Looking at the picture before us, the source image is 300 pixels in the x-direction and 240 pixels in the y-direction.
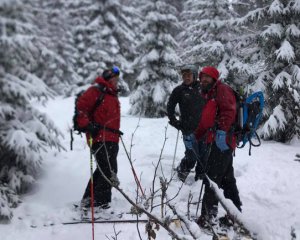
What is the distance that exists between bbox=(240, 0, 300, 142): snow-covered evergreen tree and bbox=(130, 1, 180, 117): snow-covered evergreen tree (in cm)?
571

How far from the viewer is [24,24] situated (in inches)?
244

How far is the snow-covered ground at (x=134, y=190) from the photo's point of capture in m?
5.54

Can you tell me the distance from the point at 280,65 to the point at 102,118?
6.85 meters

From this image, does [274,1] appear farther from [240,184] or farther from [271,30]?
[240,184]

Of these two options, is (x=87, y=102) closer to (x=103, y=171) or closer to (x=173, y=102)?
(x=103, y=171)

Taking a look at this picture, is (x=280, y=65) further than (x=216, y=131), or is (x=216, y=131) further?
(x=280, y=65)

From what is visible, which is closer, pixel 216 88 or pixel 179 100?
pixel 216 88

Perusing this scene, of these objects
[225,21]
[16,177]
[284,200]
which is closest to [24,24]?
[16,177]

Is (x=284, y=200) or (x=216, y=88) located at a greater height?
(x=216, y=88)

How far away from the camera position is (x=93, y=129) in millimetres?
5824

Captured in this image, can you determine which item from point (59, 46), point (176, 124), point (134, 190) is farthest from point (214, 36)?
point (59, 46)

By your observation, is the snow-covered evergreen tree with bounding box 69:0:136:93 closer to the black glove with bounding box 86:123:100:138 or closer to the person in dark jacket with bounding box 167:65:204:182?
the person in dark jacket with bounding box 167:65:204:182

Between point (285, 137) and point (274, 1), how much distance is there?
3948 mm

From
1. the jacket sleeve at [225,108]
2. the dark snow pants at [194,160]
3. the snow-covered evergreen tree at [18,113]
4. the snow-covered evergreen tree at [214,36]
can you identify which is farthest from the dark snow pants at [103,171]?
the snow-covered evergreen tree at [214,36]
